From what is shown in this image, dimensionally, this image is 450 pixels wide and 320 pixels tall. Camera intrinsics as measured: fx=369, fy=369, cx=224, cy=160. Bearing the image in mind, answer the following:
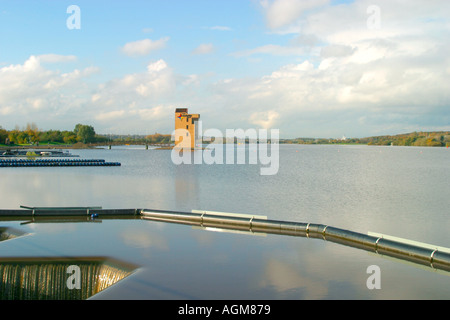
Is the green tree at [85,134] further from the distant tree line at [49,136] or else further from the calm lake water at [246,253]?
the calm lake water at [246,253]

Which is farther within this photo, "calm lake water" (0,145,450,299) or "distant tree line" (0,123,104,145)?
"distant tree line" (0,123,104,145)

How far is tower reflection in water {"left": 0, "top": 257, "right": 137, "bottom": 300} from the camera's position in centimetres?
827

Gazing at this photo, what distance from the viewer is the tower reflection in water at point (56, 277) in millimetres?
8266

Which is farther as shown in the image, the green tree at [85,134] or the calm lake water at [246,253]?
the green tree at [85,134]

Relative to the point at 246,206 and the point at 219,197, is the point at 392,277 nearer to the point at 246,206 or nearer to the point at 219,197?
the point at 246,206

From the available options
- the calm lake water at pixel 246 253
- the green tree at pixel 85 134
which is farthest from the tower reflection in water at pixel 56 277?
the green tree at pixel 85 134

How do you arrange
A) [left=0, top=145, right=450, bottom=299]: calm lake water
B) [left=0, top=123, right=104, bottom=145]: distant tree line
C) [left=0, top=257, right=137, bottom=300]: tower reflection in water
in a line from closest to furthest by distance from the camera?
[left=0, top=145, right=450, bottom=299]: calm lake water, [left=0, top=257, right=137, bottom=300]: tower reflection in water, [left=0, top=123, right=104, bottom=145]: distant tree line

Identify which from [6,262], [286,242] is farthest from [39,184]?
[286,242]

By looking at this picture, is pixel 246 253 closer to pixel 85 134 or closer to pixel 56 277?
pixel 56 277

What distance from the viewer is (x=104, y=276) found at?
8.70 meters

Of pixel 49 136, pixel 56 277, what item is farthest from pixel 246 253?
pixel 49 136

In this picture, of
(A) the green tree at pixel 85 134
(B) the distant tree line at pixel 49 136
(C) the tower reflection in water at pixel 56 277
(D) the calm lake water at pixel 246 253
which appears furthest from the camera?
(A) the green tree at pixel 85 134

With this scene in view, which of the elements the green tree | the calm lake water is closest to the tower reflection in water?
the calm lake water

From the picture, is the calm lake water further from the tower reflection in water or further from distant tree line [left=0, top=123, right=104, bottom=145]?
distant tree line [left=0, top=123, right=104, bottom=145]
